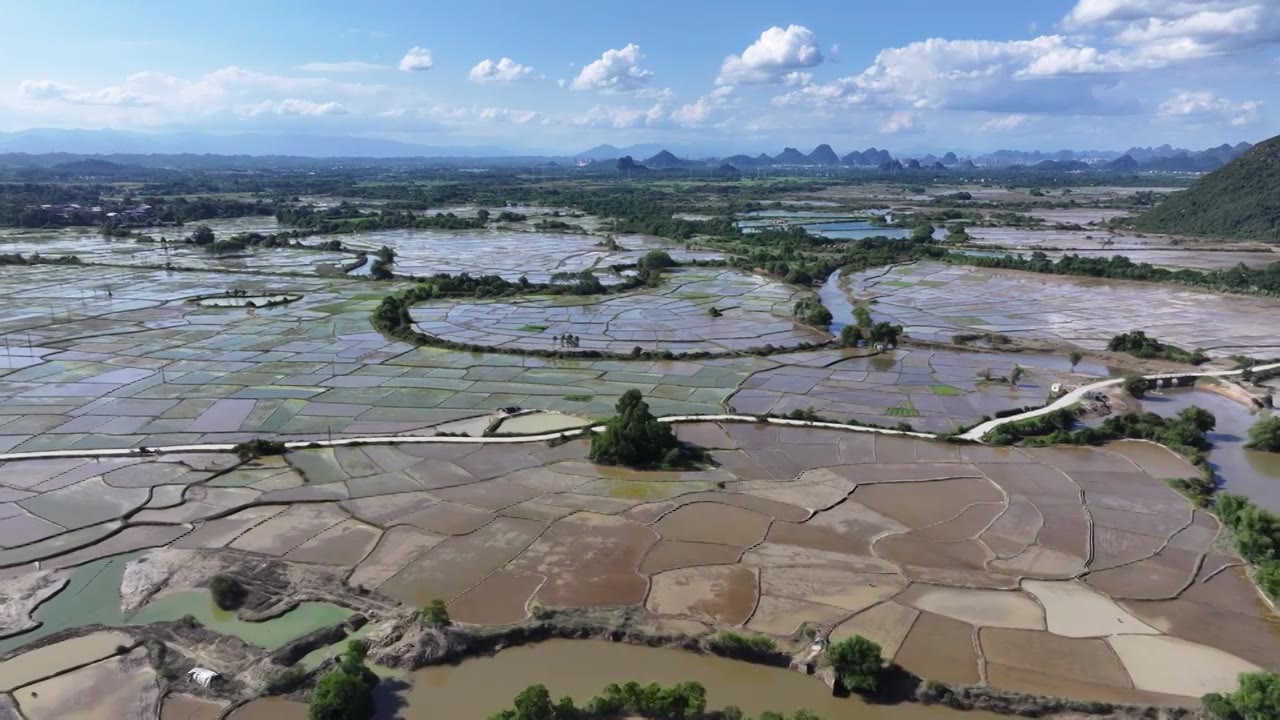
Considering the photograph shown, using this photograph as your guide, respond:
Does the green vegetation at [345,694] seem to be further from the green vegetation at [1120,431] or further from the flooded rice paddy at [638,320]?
the flooded rice paddy at [638,320]

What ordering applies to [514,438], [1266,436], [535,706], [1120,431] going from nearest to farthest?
[535,706]
[1266,436]
[1120,431]
[514,438]

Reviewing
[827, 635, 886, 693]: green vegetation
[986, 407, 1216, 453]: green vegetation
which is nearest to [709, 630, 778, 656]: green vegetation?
[827, 635, 886, 693]: green vegetation

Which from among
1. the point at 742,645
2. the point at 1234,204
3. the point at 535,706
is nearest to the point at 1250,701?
the point at 742,645

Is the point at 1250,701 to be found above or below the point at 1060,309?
below

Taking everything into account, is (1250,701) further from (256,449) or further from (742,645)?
(256,449)

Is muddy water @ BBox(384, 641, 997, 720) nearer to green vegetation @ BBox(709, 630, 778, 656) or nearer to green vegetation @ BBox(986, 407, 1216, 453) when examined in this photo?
green vegetation @ BBox(709, 630, 778, 656)

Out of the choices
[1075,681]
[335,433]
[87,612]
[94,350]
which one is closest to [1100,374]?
[1075,681]

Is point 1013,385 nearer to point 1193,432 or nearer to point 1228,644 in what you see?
point 1193,432

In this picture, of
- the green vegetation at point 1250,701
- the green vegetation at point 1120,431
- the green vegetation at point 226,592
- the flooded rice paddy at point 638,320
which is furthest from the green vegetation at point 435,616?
the flooded rice paddy at point 638,320

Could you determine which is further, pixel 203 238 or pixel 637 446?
pixel 203 238
